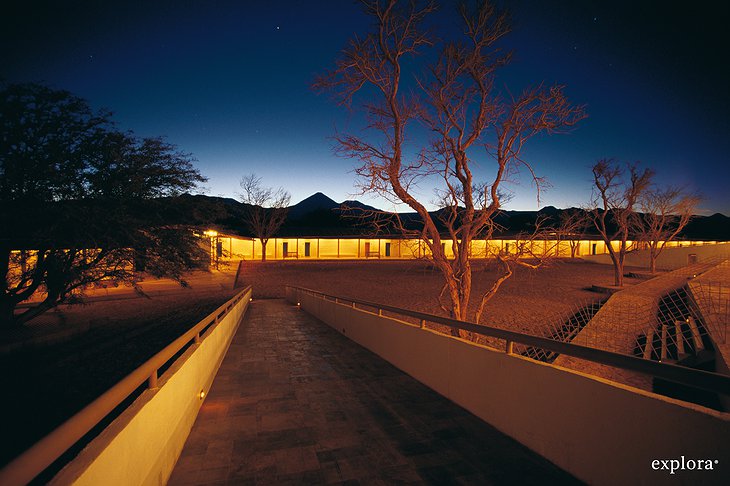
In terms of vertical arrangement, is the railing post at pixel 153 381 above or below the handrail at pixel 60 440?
below

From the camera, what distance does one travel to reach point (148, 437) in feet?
7.77

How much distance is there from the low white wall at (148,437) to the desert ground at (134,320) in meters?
4.75

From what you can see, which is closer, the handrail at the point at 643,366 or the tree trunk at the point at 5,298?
the handrail at the point at 643,366

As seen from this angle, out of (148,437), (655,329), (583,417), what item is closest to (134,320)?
(148,437)

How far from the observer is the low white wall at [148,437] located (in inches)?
65.8

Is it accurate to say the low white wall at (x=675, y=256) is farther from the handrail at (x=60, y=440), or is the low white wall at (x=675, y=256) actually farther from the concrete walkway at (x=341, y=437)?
the handrail at (x=60, y=440)

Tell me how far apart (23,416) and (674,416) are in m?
10.5

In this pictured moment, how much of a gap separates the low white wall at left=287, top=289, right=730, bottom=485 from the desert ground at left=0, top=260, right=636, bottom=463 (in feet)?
15.0

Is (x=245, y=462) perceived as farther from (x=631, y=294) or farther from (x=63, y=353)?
(x=631, y=294)

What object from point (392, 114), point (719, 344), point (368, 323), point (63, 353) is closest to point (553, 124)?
point (392, 114)

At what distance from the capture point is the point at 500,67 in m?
7.54

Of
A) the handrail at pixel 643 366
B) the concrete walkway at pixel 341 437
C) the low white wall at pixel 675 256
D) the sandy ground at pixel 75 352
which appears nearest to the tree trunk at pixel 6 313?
the sandy ground at pixel 75 352

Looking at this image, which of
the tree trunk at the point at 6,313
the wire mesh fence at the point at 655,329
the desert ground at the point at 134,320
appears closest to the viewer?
the wire mesh fence at the point at 655,329

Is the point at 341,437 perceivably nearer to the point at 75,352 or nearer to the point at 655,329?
the point at 655,329
